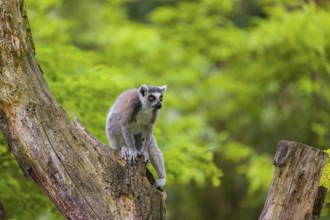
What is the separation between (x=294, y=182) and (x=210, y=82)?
854cm

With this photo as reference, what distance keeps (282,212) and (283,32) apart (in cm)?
646

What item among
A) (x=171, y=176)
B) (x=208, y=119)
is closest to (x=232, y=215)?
(x=208, y=119)

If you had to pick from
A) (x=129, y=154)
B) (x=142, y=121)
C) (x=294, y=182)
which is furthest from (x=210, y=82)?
(x=294, y=182)

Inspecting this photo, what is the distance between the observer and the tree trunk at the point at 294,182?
540 centimetres

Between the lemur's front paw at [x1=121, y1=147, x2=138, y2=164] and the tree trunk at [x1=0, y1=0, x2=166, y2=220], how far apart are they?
0.39ft

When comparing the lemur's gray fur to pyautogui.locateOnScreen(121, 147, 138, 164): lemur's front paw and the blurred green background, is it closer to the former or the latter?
pyautogui.locateOnScreen(121, 147, 138, 164): lemur's front paw

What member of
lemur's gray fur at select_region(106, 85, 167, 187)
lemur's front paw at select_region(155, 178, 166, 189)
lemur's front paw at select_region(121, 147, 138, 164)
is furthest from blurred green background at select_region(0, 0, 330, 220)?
lemur's front paw at select_region(121, 147, 138, 164)

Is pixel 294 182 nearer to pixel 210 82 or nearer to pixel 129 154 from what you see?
pixel 129 154

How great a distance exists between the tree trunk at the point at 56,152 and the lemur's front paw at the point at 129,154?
0.39 ft

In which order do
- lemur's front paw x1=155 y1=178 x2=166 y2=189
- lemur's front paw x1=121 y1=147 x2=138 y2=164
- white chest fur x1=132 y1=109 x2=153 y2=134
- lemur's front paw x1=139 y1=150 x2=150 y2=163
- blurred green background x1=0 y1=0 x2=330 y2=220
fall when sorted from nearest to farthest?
lemur's front paw x1=121 y1=147 x2=138 y2=164
lemur's front paw x1=139 y1=150 x2=150 y2=163
lemur's front paw x1=155 y1=178 x2=166 y2=189
white chest fur x1=132 y1=109 x2=153 y2=134
blurred green background x1=0 y1=0 x2=330 y2=220

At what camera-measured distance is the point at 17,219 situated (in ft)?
27.7

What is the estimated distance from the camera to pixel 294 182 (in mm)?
5457

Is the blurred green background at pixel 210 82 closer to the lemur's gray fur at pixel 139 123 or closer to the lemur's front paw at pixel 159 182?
the lemur's gray fur at pixel 139 123

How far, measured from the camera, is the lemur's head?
6855mm
